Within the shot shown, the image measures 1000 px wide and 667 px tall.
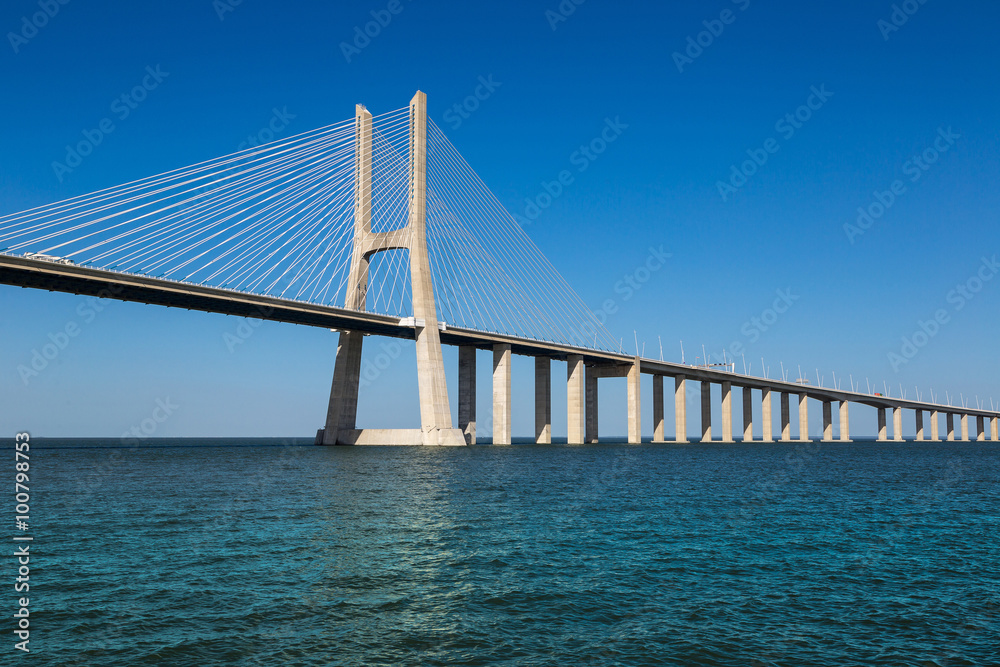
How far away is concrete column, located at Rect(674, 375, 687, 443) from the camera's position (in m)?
112

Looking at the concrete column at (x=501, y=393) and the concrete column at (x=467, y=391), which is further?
the concrete column at (x=467, y=391)

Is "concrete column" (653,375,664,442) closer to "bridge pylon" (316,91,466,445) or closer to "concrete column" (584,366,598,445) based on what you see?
"concrete column" (584,366,598,445)

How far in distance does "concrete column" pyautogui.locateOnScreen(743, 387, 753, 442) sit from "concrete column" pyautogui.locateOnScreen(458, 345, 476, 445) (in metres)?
67.5

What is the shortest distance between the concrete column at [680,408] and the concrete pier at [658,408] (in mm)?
2218

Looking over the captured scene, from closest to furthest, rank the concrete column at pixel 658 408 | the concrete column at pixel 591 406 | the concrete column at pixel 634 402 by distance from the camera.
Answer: the concrete column at pixel 634 402 < the concrete column at pixel 591 406 < the concrete column at pixel 658 408

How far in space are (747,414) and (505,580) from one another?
126 metres

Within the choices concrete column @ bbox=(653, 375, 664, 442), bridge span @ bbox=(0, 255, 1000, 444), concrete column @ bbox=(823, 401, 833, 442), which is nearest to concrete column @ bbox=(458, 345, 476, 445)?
bridge span @ bbox=(0, 255, 1000, 444)

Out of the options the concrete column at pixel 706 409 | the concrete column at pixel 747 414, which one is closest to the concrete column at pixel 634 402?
the concrete column at pixel 706 409

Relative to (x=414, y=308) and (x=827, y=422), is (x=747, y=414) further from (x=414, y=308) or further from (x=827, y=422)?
(x=414, y=308)

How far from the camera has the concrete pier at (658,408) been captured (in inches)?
4439

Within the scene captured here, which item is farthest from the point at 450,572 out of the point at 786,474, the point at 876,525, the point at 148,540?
the point at 786,474

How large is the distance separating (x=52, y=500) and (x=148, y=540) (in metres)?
11.9

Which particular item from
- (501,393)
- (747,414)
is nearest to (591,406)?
(501,393)

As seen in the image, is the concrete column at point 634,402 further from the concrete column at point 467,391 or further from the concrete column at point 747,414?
the concrete column at point 747,414
